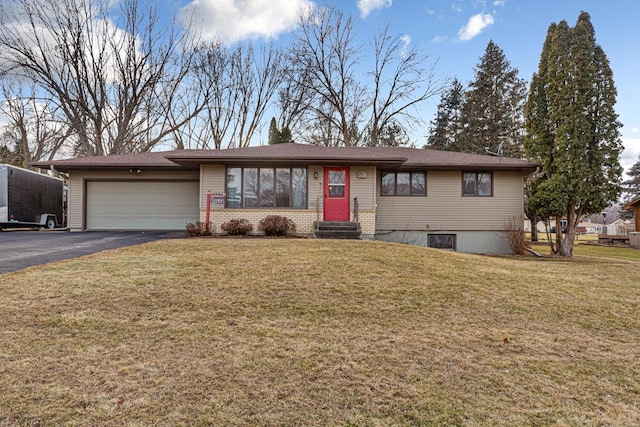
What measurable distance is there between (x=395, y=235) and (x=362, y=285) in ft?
27.9

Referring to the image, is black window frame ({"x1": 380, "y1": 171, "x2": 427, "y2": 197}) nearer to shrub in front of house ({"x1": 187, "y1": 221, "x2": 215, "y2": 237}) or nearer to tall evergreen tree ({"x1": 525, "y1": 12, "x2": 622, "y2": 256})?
tall evergreen tree ({"x1": 525, "y1": 12, "x2": 622, "y2": 256})

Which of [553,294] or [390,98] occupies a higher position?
[390,98]

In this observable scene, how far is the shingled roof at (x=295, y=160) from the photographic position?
11.4 meters

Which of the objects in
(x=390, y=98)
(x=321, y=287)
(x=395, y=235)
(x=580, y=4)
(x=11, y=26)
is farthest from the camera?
(x=390, y=98)

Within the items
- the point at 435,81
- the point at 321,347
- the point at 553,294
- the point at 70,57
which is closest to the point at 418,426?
the point at 321,347

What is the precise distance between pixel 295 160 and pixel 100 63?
59.3 feet

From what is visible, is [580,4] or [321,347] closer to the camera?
[321,347]

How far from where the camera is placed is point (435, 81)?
2384 cm

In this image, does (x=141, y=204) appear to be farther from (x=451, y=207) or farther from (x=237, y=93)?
(x=237, y=93)

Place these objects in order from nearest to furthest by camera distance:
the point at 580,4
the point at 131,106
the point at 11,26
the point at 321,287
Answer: the point at 321,287 < the point at 580,4 < the point at 11,26 < the point at 131,106

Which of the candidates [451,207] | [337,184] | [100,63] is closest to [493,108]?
[451,207]

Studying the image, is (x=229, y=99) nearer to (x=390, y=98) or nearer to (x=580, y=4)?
(x=390, y=98)

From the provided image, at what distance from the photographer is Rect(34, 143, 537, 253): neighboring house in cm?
1189

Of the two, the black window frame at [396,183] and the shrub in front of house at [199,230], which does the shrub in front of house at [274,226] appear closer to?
the shrub in front of house at [199,230]
